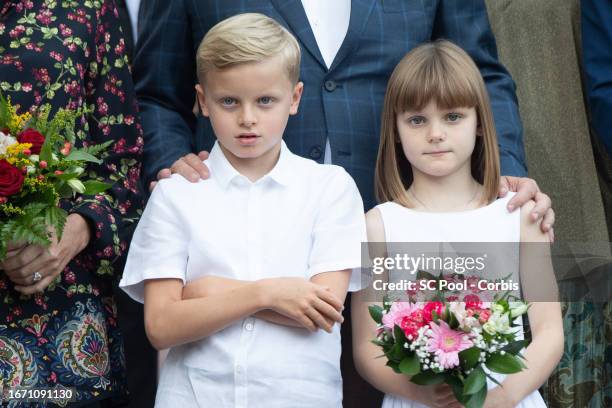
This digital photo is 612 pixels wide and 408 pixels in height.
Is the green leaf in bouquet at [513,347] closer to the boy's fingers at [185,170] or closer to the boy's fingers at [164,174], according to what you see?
the boy's fingers at [185,170]

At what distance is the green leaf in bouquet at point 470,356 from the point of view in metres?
3.25

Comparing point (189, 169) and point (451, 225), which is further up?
point (189, 169)

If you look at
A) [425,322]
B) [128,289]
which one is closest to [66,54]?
[128,289]

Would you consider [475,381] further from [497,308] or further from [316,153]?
[316,153]

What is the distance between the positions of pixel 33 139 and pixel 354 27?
1271mm

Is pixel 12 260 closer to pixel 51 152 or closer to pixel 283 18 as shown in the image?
pixel 51 152

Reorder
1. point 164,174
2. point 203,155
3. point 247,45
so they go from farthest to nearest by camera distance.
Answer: point 203,155 → point 164,174 → point 247,45

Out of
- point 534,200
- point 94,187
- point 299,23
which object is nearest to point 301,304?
point 94,187

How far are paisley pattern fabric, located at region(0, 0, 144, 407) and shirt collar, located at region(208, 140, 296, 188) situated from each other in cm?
40

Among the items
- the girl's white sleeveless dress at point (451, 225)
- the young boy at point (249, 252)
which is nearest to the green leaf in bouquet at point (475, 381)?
the young boy at point (249, 252)

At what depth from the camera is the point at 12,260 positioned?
351 cm

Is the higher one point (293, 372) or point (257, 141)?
point (257, 141)

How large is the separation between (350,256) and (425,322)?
0.37 m

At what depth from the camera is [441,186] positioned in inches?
155
